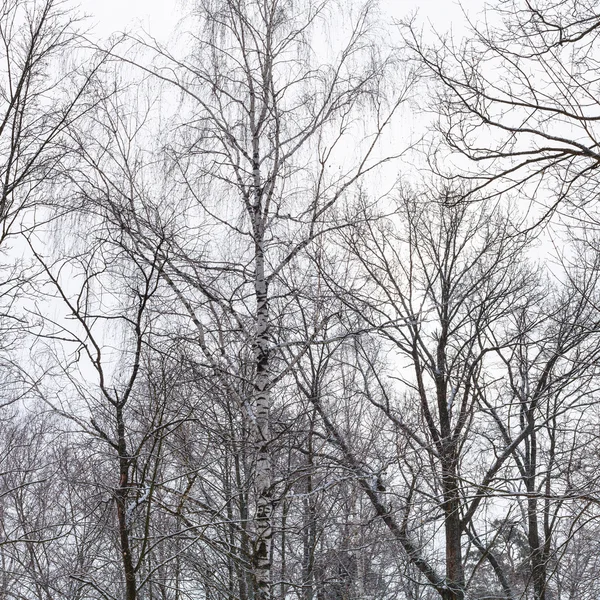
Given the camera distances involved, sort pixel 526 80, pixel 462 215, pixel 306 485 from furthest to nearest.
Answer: pixel 462 215, pixel 306 485, pixel 526 80

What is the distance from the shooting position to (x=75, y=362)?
4.71 meters

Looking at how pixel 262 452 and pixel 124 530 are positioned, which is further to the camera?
pixel 262 452

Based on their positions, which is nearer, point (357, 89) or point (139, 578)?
point (139, 578)

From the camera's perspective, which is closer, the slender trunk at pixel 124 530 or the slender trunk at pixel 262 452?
the slender trunk at pixel 124 530

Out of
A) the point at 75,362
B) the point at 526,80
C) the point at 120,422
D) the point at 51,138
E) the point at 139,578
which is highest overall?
the point at 51,138

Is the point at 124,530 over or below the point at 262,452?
below

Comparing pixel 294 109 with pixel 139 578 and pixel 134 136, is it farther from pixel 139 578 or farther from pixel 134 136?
pixel 139 578

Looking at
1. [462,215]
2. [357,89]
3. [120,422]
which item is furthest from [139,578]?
[462,215]

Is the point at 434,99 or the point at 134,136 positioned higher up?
the point at 134,136

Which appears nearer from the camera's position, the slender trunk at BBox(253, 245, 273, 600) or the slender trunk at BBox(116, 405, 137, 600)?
the slender trunk at BBox(116, 405, 137, 600)

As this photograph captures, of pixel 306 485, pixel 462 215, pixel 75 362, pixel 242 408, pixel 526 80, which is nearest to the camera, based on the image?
pixel 526 80

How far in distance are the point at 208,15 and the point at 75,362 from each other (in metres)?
4.13

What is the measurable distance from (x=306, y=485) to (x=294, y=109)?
18.4 ft

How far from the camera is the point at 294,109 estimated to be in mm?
6902
